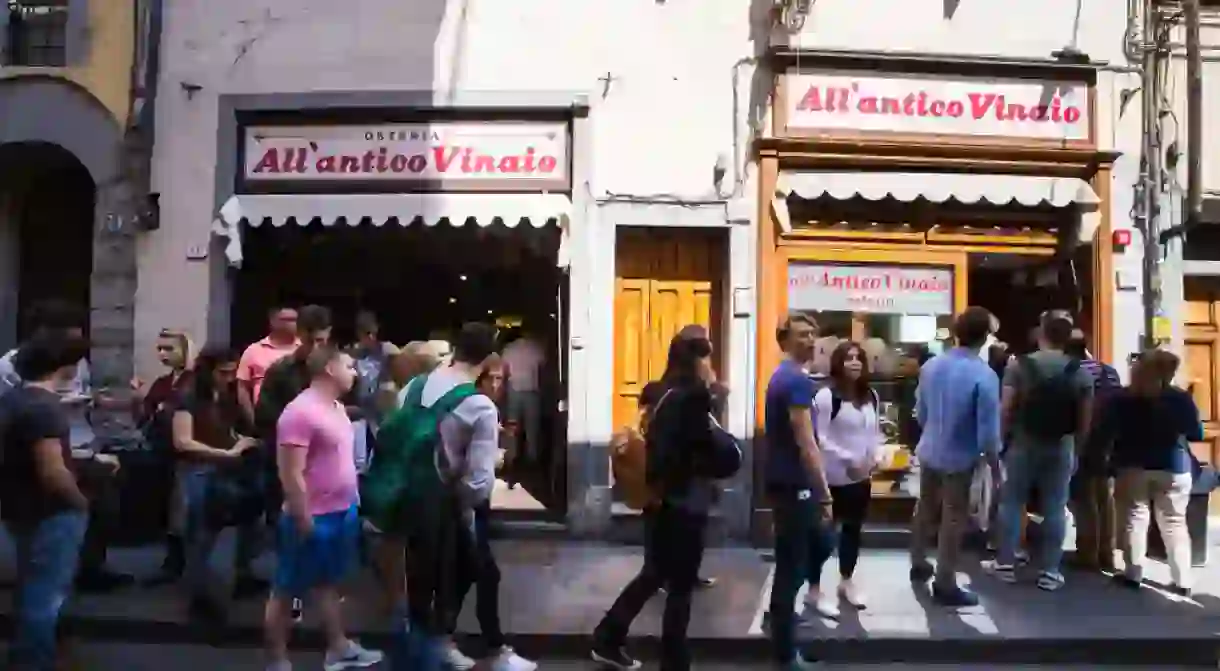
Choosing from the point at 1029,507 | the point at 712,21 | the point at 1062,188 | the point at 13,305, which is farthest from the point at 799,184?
the point at 13,305

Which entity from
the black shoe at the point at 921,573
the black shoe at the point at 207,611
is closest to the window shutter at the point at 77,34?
the black shoe at the point at 207,611

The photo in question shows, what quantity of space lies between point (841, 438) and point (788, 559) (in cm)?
134

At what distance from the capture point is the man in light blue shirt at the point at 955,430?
711 cm

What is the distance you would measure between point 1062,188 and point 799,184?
2.42m

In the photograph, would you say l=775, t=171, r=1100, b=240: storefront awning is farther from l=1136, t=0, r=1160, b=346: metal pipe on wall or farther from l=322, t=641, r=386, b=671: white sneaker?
l=322, t=641, r=386, b=671: white sneaker

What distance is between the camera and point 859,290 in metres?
10.0

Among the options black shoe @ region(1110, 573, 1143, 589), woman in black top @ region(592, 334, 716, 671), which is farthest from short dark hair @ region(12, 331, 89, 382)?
black shoe @ region(1110, 573, 1143, 589)

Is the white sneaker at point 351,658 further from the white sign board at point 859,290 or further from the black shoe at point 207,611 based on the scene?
the white sign board at point 859,290

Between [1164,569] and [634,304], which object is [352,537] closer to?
[634,304]

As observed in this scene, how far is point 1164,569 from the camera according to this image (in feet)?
28.4

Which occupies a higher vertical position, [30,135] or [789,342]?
[30,135]

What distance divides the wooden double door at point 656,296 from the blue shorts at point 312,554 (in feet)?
15.4

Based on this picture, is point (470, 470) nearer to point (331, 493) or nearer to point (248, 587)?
point (331, 493)

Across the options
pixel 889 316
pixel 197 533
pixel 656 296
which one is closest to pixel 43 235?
pixel 197 533
